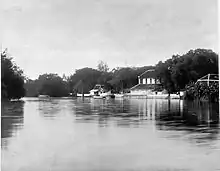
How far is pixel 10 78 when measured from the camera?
7.41ft

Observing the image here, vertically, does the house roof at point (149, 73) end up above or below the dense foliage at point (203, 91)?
above

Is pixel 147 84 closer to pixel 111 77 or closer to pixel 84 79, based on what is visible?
pixel 111 77

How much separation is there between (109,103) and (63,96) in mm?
448

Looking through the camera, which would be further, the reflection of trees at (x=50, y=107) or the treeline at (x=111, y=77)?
the reflection of trees at (x=50, y=107)

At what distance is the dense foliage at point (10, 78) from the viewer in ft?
7.17

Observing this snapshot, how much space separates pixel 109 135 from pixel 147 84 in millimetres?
548

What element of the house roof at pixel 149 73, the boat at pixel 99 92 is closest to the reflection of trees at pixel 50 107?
the boat at pixel 99 92

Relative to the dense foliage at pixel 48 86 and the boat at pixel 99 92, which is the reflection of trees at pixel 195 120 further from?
the dense foliage at pixel 48 86

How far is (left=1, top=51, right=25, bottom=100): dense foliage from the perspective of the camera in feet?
7.17

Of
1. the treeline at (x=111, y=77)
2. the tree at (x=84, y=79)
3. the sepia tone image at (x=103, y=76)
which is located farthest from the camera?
the tree at (x=84, y=79)

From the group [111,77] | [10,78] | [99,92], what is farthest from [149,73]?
[10,78]

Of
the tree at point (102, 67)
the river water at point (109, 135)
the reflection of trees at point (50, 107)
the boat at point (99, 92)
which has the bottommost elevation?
the river water at point (109, 135)

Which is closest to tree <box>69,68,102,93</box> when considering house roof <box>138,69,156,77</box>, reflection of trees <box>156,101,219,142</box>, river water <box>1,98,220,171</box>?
river water <box>1,98,220,171</box>

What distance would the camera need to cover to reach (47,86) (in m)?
2.53
